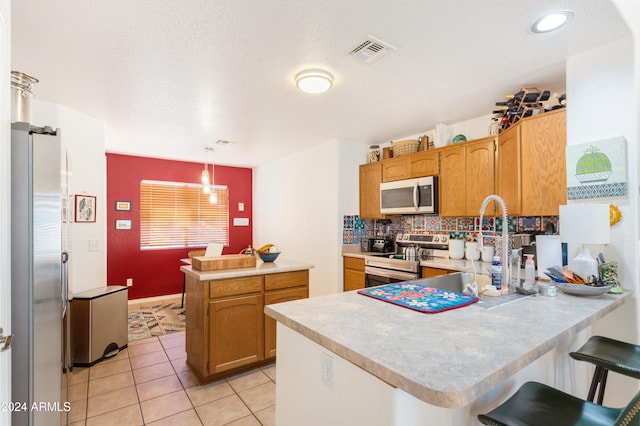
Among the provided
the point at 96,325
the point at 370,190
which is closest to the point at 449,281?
the point at 370,190

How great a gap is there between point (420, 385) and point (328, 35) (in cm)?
177

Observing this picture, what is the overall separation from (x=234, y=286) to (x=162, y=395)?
96cm

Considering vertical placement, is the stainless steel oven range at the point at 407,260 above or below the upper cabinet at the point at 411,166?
below

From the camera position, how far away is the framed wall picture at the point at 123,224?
187 inches

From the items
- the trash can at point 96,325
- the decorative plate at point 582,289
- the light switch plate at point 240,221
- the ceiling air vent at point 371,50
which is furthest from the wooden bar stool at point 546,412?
the light switch plate at point 240,221

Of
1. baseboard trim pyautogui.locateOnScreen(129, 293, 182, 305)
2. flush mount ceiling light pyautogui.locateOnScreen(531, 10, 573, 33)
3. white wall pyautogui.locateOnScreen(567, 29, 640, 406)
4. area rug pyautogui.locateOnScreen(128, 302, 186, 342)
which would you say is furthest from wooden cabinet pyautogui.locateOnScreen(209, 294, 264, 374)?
baseboard trim pyautogui.locateOnScreen(129, 293, 182, 305)

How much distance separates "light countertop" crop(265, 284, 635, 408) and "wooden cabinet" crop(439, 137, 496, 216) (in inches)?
58.0

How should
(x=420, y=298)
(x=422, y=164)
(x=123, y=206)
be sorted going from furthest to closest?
1. (x=123, y=206)
2. (x=422, y=164)
3. (x=420, y=298)

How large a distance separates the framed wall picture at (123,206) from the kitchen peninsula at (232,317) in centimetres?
283

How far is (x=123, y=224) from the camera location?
4.78 m

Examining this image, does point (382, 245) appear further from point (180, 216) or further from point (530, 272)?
point (180, 216)

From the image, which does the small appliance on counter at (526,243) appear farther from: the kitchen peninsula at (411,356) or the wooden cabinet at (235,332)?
the wooden cabinet at (235,332)

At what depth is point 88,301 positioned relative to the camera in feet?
9.31

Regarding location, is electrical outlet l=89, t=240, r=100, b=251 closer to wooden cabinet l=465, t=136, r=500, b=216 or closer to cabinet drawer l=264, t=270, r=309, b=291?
cabinet drawer l=264, t=270, r=309, b=291
